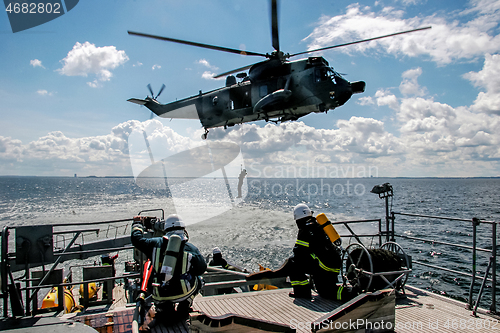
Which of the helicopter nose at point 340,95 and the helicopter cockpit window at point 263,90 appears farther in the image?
the helicopter cockpit window at point 263,90

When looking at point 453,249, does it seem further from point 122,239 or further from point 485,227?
point 122,239

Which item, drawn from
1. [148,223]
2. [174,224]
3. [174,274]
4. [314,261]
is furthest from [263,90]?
[174,274]

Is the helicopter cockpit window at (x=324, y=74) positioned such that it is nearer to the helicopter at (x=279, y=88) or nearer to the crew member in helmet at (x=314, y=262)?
the helicopter at (x=279, y=88)

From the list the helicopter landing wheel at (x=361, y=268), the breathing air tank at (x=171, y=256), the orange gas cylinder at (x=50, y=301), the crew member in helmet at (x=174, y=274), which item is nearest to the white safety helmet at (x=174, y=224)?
the crew member in helmet at (x=174, y=274)

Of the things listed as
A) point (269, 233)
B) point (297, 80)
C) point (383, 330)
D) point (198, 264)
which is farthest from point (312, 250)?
point (269, 233)

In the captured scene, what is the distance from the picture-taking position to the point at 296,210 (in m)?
5.30

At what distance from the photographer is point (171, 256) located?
3875 millimetres

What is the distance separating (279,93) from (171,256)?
31.0 ft

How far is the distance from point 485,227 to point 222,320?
38693 millimetres

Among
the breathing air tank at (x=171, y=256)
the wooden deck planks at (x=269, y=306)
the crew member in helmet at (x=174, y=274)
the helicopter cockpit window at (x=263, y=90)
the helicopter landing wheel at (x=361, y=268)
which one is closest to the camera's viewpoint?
the breathing air tank at (x=171, y=256)

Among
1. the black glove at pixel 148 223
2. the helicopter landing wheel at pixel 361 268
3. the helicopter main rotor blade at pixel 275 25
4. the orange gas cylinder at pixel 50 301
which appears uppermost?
the helicopter main rotor blade at pixel 275 25

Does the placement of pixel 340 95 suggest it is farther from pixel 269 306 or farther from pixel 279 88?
pixel 269 306

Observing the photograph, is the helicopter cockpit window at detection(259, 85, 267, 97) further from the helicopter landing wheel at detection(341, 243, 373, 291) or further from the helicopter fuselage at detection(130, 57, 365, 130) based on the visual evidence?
the helicopter landing wheel at detection(341, 243, 373, 291)

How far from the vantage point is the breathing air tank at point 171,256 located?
3.82 metres
